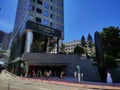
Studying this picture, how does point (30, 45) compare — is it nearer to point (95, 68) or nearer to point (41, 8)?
point (41, 8)

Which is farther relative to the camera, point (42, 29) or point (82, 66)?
point (42, 29)

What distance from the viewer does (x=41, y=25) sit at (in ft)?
180

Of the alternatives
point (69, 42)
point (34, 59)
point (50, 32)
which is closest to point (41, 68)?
point (34, 59)

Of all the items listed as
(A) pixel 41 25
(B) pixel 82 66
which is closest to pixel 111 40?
(B) pixel 82 66

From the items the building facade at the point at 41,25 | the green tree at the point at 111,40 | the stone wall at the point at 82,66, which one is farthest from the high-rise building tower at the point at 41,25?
the green tree at the point at 111,40

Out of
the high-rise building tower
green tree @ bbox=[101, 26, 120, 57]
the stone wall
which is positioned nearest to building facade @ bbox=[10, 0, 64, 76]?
the high-rise building tower

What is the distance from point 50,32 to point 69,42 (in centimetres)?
9286

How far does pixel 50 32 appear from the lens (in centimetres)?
5731

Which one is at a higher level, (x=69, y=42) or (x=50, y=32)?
(x=69, y=42)

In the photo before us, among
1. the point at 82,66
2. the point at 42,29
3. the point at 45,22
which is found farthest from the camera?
the point at 45,22

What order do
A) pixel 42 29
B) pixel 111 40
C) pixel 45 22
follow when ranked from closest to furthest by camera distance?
pixel 111 40, pixel 42 29, pixel 45 22

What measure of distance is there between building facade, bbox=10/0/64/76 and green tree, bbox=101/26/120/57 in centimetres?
1631

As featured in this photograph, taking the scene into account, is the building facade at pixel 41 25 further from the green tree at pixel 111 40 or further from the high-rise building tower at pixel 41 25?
the green tree at pixel 111 40

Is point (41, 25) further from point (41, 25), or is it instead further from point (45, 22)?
point (45, 22)
